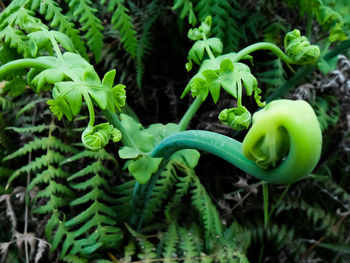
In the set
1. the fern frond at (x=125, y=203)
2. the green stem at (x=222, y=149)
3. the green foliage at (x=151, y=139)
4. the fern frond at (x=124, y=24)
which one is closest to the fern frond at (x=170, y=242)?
the green foliage at (x=151, y=139)

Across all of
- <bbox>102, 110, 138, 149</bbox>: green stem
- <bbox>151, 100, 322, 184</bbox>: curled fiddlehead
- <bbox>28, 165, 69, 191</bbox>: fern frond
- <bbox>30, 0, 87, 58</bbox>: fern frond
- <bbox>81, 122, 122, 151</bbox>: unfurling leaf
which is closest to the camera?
<bbox>151, 100, 322, 184</bbox>: curled fiddlehead

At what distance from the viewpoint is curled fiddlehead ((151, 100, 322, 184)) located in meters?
0.56

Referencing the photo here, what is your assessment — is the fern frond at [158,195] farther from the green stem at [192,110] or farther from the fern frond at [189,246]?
the green stem at [192,110]

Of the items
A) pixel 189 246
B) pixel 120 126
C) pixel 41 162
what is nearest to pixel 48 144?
pixel 41 162

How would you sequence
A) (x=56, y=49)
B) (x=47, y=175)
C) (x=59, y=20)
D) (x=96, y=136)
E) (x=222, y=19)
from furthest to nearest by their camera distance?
(x=222, y=19) → (x=47, y=175) → (x=59, y=20) → (x=56, y=49) → (x=96, y=136)

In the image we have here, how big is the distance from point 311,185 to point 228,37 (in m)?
0.60

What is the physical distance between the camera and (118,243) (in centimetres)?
110

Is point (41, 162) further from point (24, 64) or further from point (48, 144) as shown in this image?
point (24, 64)

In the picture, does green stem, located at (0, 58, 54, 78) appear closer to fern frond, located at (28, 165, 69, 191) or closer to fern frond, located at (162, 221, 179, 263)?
fern frond, located at (28, 165, 69, 191)

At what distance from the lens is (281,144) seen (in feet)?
2.00

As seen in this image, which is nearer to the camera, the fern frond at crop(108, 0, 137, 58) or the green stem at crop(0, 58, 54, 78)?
the green stem at crop(0, 58, 54, 78)

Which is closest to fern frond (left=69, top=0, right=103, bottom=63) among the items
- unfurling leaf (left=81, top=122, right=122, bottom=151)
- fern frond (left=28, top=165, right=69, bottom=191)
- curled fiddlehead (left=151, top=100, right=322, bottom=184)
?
fern frond (left=28, top=165, right=69, bottom=191)

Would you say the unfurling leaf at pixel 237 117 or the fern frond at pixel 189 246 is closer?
the unfurling leaf at pixel 237 117

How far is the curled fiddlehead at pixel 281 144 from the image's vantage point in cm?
56
